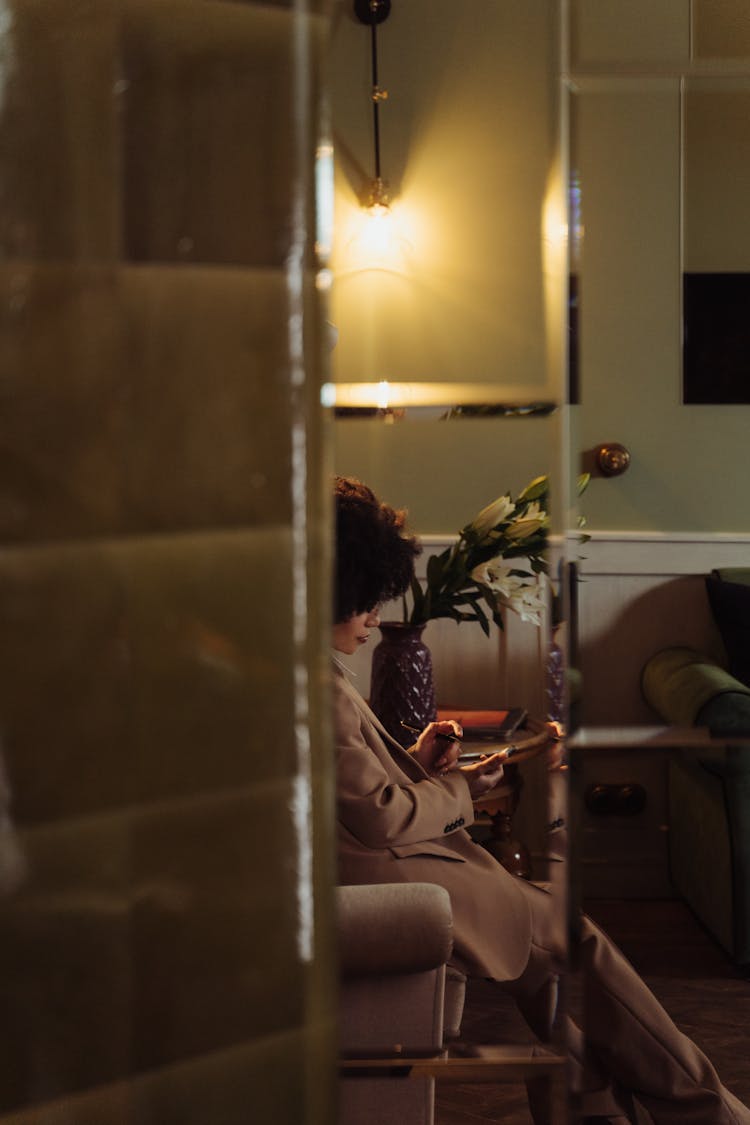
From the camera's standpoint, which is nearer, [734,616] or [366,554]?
[734,616]

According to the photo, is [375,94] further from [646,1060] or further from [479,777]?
[646,1060]

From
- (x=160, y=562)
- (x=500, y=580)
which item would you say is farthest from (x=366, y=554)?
(x=160, y=562)

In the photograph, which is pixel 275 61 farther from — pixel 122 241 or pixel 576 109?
pixel 576 109

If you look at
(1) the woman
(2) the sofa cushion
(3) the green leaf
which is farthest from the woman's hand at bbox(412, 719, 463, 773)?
(2) the sofa cushion

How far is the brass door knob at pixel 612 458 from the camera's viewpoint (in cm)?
77

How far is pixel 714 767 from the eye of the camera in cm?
71

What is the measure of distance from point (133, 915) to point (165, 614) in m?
0.14

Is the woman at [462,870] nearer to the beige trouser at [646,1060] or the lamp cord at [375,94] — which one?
the beige trouser at [646,1060]

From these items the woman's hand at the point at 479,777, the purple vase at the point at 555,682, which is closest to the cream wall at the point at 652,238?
the purple vase at the point at 555,682

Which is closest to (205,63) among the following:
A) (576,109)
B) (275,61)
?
(275,61)

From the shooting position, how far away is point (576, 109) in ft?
2.33

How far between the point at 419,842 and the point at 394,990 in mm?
480

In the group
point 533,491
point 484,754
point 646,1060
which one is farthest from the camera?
point 646,1060

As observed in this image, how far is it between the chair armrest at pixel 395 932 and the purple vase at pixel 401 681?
0.62 meters
